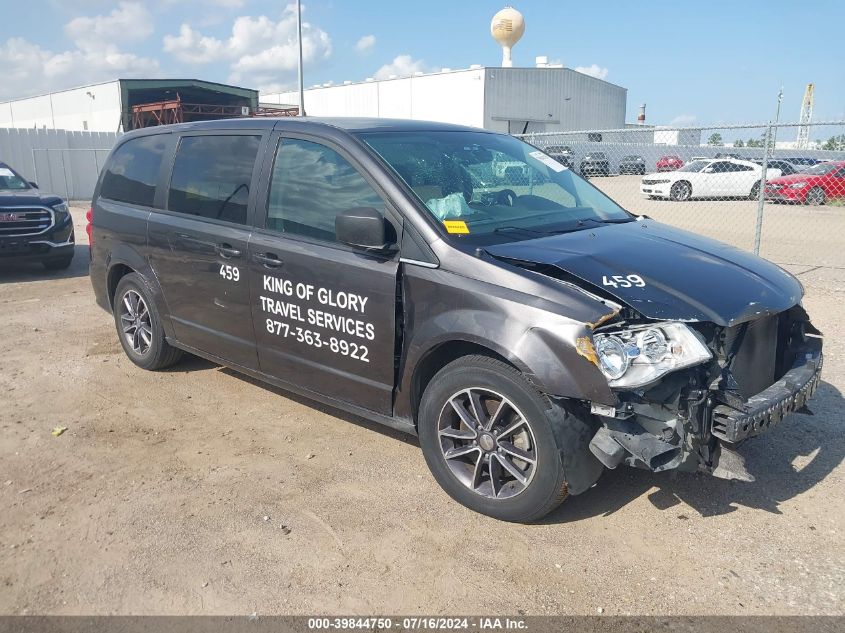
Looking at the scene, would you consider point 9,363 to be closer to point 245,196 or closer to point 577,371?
point 245,196

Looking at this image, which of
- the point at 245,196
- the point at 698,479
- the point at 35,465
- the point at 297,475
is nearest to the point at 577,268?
the point at 698,479

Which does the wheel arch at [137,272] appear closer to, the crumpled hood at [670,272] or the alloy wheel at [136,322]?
the alloy wheel at [136,322]

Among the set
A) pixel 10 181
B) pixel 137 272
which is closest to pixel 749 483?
pixel 137 272

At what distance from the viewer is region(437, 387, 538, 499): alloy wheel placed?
3.30m

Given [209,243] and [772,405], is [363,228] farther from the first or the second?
[772,405]

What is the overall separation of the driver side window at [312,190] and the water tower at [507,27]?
4489 centimetres

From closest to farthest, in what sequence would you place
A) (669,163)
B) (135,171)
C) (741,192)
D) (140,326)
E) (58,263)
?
1. (135,171)
2. (140,326)
3. (58,263)
4. (741,192)
5. (669,163)

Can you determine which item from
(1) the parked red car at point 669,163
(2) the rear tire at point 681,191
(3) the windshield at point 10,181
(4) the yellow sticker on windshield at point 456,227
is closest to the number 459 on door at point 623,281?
(4) the yellow sticker on windshield at point 456,227

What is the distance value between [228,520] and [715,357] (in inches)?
96.8

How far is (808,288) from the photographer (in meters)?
8.55

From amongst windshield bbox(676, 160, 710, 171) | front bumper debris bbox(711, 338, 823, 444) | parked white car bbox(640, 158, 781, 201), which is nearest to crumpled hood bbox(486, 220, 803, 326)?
front bumper debris bbox(711, 338, 823, 444)

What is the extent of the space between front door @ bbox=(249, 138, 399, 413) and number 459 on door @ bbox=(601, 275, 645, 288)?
1076 mm

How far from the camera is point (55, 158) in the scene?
24.5 metres

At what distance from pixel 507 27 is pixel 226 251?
151 ft
